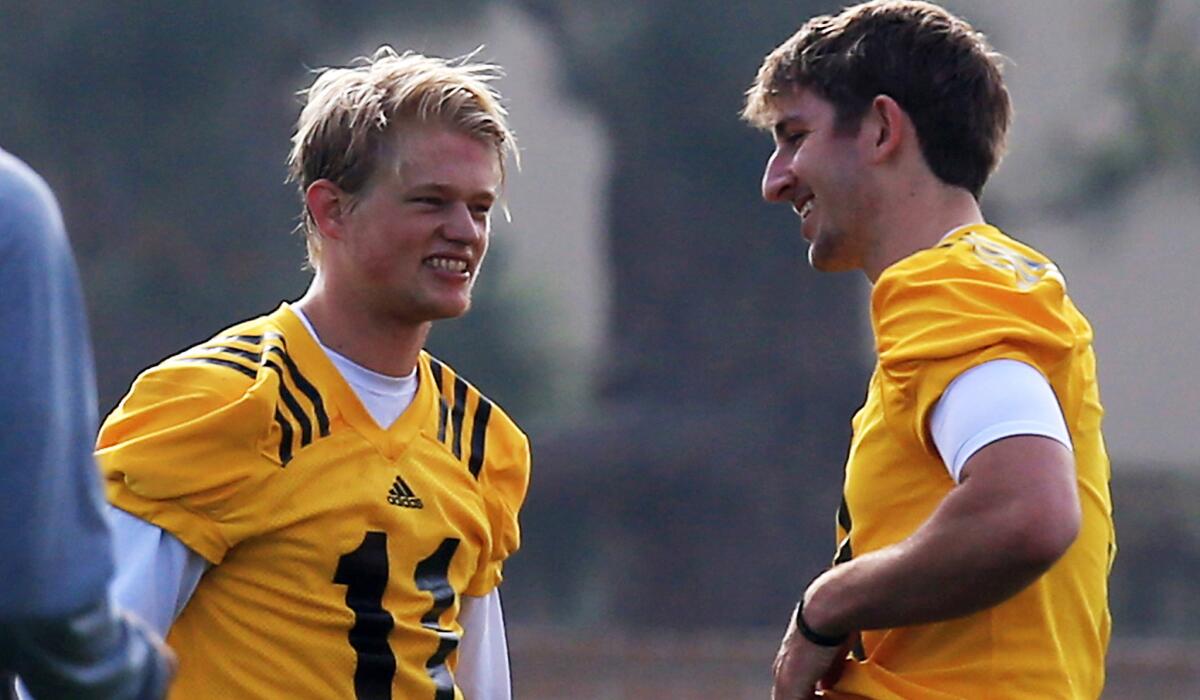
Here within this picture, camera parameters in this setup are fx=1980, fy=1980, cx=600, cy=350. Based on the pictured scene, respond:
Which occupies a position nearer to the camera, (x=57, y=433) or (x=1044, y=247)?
(x=57, y=433)

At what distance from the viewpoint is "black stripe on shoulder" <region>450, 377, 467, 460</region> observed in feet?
9.27

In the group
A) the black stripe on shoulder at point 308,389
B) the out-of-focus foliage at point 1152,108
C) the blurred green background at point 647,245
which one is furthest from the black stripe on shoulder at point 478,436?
the out-of-focus foliage at point 1152,108

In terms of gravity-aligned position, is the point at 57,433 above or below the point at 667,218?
below

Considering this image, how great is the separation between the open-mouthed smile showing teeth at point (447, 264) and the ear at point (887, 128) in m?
0.60

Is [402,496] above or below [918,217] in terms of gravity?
below

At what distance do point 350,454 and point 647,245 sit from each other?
1052 centimetres

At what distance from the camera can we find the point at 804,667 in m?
2.43

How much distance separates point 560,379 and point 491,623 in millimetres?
9682

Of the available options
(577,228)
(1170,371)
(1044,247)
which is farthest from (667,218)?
(1170,371)

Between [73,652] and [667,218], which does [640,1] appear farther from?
[73,652]

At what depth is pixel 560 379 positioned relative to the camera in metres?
12.5

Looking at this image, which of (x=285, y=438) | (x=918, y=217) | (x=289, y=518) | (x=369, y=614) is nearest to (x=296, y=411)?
(x=285, y=438)

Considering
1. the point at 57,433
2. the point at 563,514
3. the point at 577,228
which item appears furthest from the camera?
the point at 577,228

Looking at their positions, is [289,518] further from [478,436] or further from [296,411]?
[478,436]
